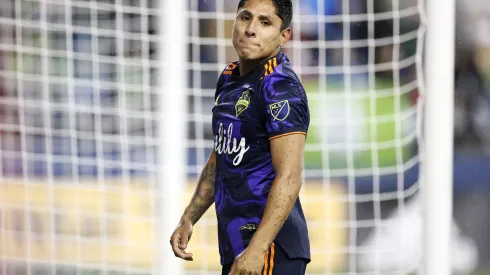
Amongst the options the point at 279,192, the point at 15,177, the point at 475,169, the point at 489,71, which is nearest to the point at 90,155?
the point at 15,177

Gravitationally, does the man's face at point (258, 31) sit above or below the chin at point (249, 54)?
above

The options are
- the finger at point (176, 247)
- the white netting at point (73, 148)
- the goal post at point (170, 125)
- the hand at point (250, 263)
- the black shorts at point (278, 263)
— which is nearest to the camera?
the hand at point (250, 263)

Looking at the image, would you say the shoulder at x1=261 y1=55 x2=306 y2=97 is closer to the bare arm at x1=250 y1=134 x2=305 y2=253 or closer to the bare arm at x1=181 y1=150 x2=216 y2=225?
the bare arm at x1=250 y1=134 x2=305 y2=253

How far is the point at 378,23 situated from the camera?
757 cm

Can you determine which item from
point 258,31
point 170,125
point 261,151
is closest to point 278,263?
point 261,151

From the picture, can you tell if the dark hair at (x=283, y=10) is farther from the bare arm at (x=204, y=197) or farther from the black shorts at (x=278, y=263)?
the black shorts at (x=278, y=263)

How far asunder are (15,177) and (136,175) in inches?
34.1

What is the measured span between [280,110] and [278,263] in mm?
468

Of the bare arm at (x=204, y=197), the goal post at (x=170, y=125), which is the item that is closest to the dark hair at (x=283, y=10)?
the bare arm at (x=204, y=197)

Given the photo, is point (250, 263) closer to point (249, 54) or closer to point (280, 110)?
point (280, 110)

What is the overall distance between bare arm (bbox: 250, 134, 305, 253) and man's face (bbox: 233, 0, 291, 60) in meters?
0.30

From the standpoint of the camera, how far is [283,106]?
2.99 m

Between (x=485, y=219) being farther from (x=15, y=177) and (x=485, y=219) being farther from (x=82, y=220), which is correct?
(x=15, y=177)

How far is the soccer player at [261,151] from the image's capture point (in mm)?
2973
